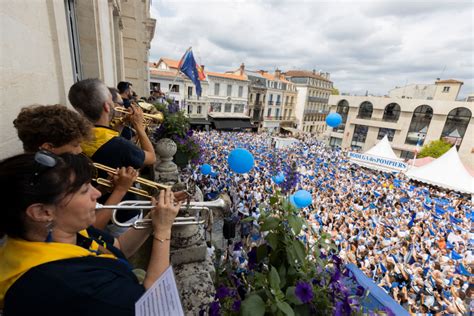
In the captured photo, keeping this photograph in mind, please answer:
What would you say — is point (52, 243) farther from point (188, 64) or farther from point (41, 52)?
point (188, 64)

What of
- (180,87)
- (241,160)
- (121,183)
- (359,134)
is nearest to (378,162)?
(241,160)

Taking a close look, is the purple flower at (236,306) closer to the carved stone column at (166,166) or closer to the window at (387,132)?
the carved stone column at (166,166)

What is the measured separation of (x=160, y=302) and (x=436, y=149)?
33.3 m

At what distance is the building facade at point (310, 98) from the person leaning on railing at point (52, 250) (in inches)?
1853

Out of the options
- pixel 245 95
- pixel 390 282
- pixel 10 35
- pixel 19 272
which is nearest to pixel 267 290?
pixel 19 272

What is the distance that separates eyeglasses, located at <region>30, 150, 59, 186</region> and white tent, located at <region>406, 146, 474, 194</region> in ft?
58.6

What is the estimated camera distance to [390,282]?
18.3 ft

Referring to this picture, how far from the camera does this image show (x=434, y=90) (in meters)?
36.3

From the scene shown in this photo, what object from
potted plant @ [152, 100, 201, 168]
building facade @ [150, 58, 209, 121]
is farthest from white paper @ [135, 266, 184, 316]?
building facade @ [150, 58, 209, 121]

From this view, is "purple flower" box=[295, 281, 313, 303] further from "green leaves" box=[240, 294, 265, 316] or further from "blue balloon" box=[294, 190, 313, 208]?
"blue balloon" box=[294, 190, 313, 208]

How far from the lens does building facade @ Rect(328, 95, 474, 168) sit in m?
25.2

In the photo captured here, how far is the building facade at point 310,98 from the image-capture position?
146 feet

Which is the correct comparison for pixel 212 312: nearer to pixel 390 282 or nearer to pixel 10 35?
pixel 10 35

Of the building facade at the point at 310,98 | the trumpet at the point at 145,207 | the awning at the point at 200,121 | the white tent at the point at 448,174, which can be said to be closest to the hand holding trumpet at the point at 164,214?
the trumpet at the point at 145,207
